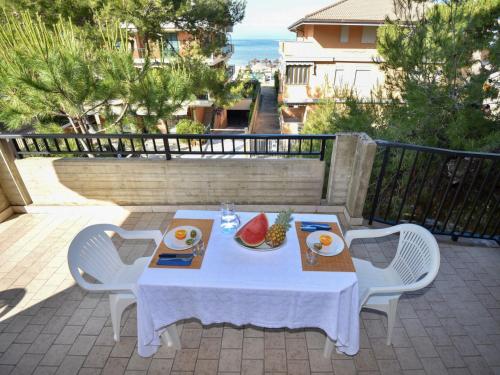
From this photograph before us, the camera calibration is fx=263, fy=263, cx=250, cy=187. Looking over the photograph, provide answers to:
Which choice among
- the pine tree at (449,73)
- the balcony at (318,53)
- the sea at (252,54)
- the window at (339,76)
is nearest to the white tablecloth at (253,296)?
the pine tree at (449,73)

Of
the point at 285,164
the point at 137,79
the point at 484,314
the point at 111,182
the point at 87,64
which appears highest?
the point at 87,64

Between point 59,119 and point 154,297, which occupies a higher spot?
point 154,297

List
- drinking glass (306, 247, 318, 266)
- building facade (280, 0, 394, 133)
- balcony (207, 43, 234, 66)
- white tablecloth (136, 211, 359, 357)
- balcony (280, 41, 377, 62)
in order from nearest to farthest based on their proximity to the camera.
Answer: white tablecloth (136, 211, 359, 357), drinking glass (306, 247, 318, 266), balcony (207, 43, 234, 66), building facade (280, 0, 394, 133), balcony (280, 41, 377, 62)

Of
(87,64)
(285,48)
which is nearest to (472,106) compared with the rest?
(87,64)

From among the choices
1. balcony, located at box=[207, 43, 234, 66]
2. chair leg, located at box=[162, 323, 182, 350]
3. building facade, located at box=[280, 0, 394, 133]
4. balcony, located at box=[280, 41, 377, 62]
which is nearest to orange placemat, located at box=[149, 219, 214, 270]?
chair leg, located at box=[162, 323, 182, 350]

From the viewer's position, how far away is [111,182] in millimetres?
3439

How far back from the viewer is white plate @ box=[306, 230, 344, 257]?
5.41 ft

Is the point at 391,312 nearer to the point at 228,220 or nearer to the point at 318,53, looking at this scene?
the point at 228,220

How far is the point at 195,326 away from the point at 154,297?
2.49 feet

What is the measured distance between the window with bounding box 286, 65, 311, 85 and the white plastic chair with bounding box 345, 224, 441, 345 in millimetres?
13221

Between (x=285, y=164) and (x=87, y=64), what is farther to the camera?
(x=87, y=64)

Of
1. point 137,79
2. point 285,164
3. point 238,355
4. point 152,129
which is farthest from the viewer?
point 152,129

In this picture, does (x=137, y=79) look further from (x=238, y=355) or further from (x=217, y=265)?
(x=238, y=355)

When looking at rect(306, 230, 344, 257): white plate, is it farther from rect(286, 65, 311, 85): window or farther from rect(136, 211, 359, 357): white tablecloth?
rect(286, 65, 311, 85): window
